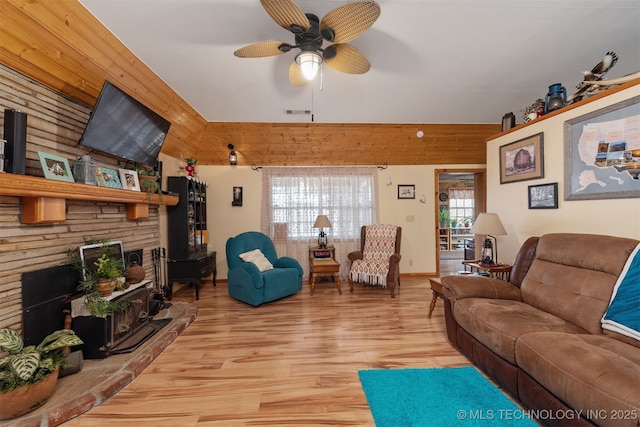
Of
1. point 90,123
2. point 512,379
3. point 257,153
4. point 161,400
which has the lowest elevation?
point 161,400

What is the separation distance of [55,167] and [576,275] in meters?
4.02

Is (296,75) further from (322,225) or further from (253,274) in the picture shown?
(322,225)

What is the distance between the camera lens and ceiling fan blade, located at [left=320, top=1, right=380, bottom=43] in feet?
4.84

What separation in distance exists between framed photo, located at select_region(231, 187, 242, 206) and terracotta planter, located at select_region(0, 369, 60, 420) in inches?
133

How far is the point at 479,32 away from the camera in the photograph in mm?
2193

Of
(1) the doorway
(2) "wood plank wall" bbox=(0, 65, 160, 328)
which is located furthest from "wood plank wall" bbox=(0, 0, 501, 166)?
(1) the doorway

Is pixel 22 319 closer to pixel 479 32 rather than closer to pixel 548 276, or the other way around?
pixel 548 276

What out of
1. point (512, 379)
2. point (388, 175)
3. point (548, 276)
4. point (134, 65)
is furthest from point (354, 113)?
point (512, 379)

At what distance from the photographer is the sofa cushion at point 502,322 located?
5.55 feet

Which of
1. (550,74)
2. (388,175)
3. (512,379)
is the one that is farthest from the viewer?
(388,175)

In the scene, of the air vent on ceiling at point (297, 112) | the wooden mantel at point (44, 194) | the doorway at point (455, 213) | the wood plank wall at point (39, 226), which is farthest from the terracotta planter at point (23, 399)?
the doorway at point (455, 213)

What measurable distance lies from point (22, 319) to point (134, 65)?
229 centimetres

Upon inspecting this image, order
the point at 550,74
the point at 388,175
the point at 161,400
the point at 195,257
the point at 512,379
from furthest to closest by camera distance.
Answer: the point at 388,175 < the point at 195,257 < the point at 550,74 < the point at 161,400 < the point at 512,379

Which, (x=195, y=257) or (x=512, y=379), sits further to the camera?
(x=195, y=257)
